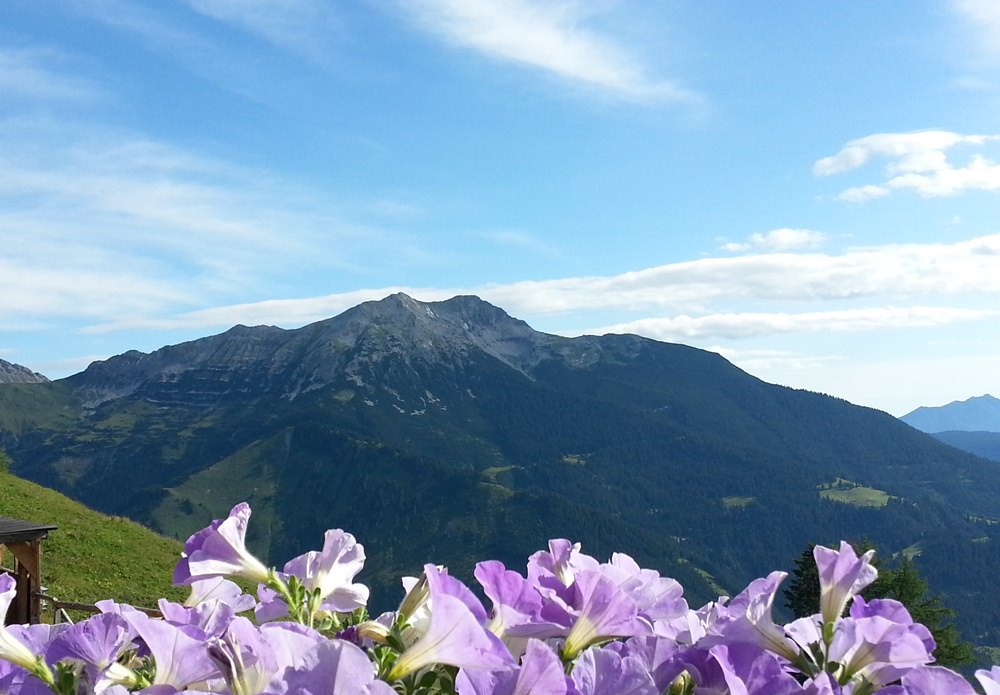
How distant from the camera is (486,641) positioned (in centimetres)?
135

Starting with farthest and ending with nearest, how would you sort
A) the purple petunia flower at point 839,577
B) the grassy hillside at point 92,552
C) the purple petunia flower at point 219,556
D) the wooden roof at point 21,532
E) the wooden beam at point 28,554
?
1. the grassy hillside at point 92,552
2. the wooden beam at point 28,554
3. the wooden roof at point 21,532
4. the purple petunia flower at point 219,556
5. the purple petunia flower at point 839,577

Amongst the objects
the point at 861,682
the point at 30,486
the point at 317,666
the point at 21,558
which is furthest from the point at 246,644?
the point at 30,486

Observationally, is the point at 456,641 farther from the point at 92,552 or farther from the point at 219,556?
the point at 92,552

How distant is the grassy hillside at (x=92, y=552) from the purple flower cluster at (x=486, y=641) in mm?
27555

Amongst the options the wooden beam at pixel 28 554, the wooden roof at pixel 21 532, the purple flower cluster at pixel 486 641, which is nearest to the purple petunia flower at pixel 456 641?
the purple flower cluster at pixel 486 641

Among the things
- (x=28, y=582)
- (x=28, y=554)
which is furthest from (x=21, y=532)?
(x=28, y=582)

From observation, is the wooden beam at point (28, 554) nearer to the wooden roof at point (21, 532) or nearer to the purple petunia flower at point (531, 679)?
the wooden roof at point (21, 532)

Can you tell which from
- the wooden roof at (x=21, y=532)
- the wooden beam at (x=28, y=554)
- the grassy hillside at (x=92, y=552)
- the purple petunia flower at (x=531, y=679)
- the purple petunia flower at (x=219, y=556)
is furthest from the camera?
the grassy hillside at (x=92, y=552)

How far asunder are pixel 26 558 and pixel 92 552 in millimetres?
18531

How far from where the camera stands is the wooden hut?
56.5ft

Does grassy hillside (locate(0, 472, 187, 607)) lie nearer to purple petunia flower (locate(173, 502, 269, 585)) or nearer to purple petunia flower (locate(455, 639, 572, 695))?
purple petunia flower (locate(173, 502, 269, 585))

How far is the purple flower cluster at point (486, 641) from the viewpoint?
4.43ft

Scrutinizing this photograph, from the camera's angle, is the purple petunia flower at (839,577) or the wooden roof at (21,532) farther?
the wooden roof at (21,532)

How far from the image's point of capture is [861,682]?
1.58m
